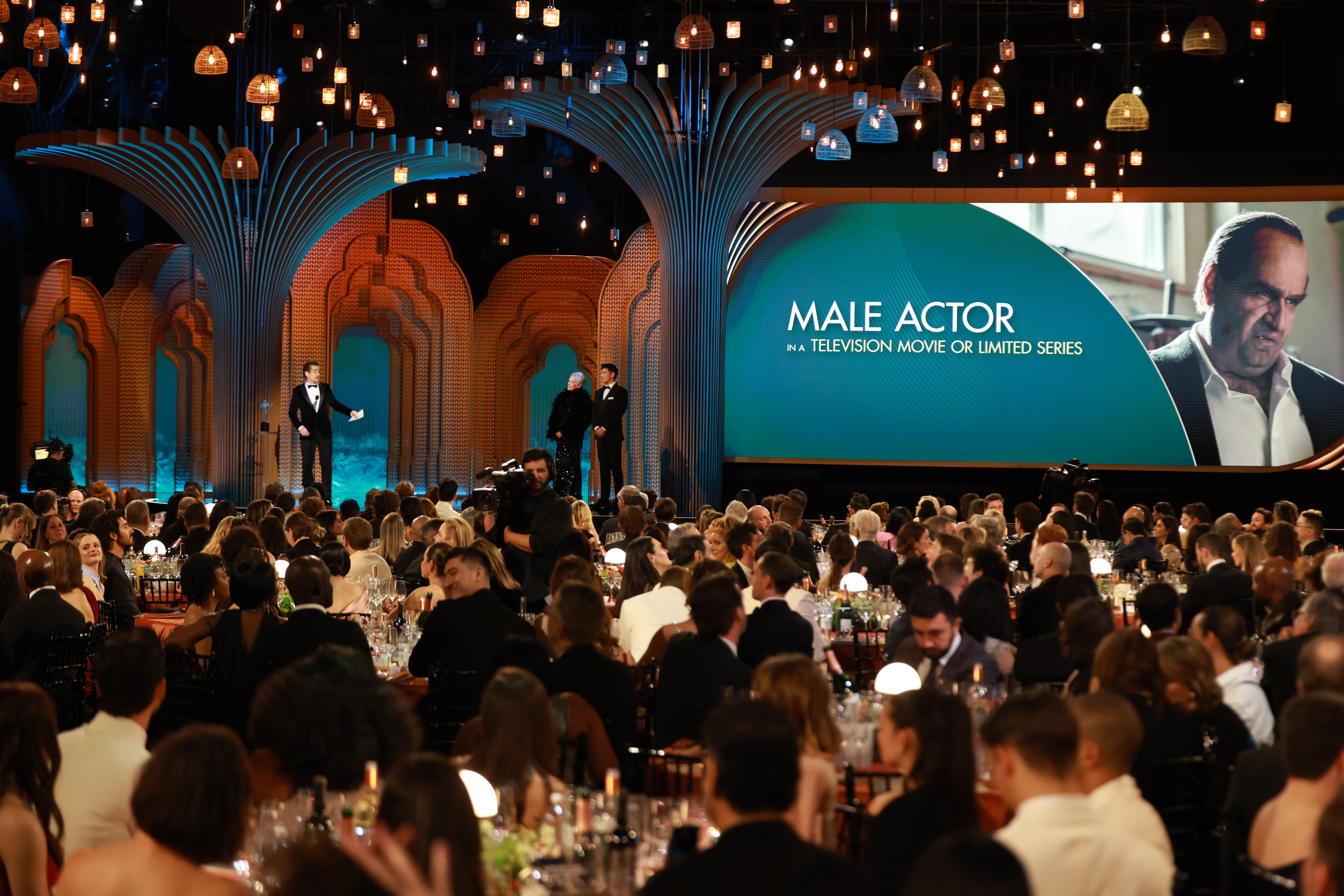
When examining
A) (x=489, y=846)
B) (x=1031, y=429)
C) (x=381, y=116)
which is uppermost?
(x=381, y=116)

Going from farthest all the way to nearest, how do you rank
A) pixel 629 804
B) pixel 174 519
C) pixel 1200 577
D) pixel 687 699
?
pixel 174 519
pixel 1200 577
pixel 687 699
pixel 629 804

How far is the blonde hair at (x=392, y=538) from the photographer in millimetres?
9672

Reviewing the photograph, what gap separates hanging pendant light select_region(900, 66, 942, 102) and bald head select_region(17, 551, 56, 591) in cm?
740

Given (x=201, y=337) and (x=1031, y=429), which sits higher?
(x=201, y=337)

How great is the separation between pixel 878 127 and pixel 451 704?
8.19 metres

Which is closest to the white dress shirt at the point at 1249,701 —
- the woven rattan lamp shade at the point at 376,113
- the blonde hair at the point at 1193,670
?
the blonde hair at the point at 1193,670

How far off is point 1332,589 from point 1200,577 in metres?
1.51

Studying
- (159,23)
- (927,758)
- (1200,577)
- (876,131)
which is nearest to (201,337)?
(159,23)

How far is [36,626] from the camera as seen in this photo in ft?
20.9

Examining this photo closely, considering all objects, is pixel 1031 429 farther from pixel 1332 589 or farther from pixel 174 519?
pixel 1332 589

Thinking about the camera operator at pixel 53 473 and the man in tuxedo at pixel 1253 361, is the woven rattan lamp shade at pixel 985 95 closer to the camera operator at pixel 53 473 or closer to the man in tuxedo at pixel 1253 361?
the man in tuxedo at pixel 1253 361

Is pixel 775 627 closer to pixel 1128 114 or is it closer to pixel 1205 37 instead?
pixel 1205 37

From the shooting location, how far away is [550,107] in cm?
1416

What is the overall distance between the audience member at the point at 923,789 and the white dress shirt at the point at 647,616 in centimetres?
316
